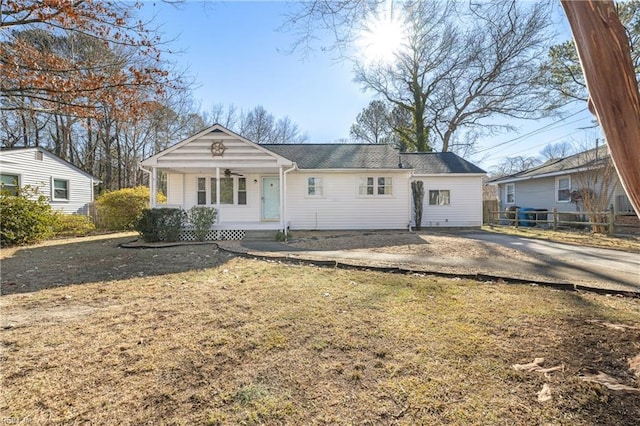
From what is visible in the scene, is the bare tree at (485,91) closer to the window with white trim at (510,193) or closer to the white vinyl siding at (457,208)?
the window with white trim at (510,193)

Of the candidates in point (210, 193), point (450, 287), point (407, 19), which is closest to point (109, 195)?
point (210, 193)

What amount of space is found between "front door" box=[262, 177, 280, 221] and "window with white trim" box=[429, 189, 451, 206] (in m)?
8.49

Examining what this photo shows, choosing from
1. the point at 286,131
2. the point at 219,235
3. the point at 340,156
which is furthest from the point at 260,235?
the point at 286,131

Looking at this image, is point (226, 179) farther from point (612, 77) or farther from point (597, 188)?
point (597, 188)

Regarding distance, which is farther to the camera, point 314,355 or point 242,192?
point 242,192

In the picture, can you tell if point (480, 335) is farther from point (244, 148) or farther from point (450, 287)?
point (244, 148)

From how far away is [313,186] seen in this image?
1449 centimetres

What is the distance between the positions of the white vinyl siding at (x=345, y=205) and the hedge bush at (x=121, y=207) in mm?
8578

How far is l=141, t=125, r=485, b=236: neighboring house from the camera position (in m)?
11.5

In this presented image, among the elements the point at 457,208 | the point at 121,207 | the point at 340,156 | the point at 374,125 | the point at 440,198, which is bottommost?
the point at 457,208

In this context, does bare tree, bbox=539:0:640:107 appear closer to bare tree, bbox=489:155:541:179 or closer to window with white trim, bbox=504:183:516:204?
window with white trim, bbox=504:183:516:204

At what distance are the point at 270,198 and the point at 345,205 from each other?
3.64 metres

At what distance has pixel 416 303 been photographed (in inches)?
152

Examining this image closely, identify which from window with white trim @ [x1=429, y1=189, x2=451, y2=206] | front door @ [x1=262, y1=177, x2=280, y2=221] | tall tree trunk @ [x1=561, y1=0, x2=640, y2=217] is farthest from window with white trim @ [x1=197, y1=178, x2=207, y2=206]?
tall tree trunk @ [x1=561, y1=0, x2=640, y2=217]
